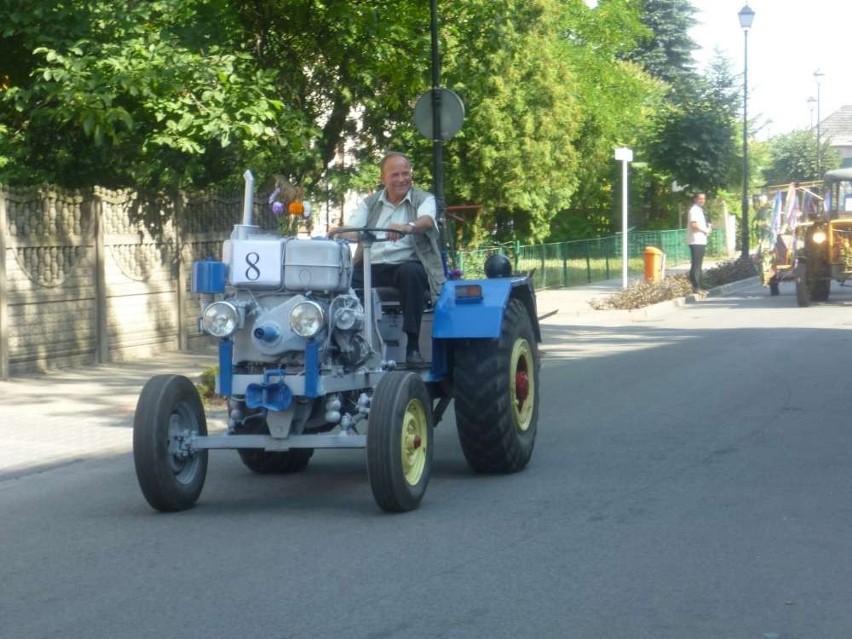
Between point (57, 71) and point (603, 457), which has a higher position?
point (57, 71)

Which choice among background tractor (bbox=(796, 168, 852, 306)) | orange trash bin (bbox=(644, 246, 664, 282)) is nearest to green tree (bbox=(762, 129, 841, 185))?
orange trash bin (bbox=(644, 246, 664, 282))

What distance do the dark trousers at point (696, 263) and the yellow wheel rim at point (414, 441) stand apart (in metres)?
21.7

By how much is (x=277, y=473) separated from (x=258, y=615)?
366cm

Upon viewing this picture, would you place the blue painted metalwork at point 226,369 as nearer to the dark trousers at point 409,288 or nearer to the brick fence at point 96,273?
the dark trousers at point 409,288

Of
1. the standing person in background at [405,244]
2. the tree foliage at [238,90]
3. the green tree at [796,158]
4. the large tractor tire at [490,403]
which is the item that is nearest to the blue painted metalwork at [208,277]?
the standing person in background at [405,244]

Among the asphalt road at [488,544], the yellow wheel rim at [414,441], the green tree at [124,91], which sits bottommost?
the asphalt road at [488,544]

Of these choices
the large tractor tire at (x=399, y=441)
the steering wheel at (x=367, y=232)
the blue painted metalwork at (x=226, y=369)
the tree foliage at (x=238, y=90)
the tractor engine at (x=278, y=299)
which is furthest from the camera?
the tree foliage at (x=238, y=90)

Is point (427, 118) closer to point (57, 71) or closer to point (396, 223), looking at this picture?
point (57, 71)

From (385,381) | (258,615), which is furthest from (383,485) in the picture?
(258,615)

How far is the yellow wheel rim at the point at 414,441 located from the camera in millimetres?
7867

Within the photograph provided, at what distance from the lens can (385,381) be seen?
25.4ft

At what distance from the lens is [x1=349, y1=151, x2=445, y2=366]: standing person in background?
28.4ft

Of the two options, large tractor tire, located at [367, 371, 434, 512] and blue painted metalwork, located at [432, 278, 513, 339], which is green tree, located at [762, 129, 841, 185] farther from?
large tractor tire, located at [367, 371, 434, 512]

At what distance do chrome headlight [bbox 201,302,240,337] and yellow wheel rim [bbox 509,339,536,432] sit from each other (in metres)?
2.02
